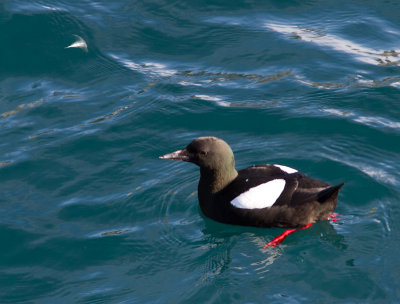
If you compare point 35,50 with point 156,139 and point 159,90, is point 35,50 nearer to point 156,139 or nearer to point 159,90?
point 159,90

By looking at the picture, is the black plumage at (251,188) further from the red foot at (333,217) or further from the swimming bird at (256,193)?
the red foot at (333,217)

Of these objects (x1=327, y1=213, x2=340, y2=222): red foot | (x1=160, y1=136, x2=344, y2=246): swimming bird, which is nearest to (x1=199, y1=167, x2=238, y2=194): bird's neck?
(x1=160, y1=136, x2=344, y2=246): swimming bird

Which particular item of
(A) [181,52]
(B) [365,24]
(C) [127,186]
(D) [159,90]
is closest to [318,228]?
(C) [127,186]

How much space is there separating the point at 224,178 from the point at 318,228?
1100 millimetres

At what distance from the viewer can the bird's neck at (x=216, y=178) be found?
6531 mm

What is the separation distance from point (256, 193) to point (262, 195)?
0.22 ft

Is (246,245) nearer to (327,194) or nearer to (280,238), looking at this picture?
(280,238)

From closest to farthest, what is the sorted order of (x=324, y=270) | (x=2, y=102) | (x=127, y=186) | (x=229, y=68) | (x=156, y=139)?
(x=324, y=270)
(x=127, y=186)
(x=156, y=139)
(x=2, y=102)
(x=229, y=68)

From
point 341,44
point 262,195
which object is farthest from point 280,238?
point 341,44

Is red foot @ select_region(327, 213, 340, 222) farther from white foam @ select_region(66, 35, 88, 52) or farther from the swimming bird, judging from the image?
white foam @ select_region(66, 35, 88, 52)

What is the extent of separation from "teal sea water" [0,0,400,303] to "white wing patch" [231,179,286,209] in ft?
1.04

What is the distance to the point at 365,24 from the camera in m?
10.1

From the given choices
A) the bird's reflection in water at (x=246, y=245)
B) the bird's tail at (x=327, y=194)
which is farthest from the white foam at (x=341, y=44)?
the bird's reflection in water at (x=246, y=245)

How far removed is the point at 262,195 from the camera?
630cm
